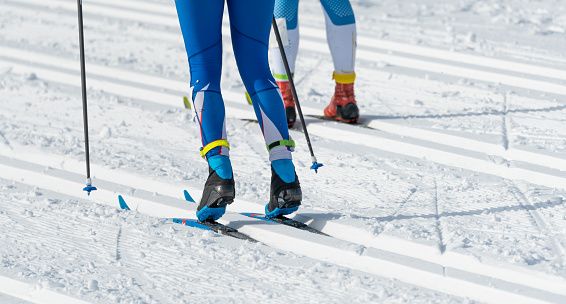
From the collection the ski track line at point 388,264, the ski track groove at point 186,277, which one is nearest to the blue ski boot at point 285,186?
the ski track line at point 388,264

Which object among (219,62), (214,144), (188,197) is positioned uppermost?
(219,62)

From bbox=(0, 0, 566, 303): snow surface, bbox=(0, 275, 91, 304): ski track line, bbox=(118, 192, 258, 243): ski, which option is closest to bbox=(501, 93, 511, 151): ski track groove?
bbox=(0, 0, 566, 303): snow surface

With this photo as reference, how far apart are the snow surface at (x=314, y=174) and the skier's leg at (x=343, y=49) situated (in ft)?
0.41

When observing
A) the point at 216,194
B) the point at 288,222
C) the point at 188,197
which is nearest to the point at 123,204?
the point at 188,197

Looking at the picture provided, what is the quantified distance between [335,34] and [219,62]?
1.44 metres

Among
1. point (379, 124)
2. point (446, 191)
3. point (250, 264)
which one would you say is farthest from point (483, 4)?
point (250, 264)

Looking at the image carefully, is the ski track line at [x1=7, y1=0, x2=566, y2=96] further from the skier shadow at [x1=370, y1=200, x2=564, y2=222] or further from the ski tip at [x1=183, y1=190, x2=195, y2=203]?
the ski tip at [x1=183, y1=190, x2=195, y2=203]

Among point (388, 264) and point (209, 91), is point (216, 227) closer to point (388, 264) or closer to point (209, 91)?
point (209, 91)

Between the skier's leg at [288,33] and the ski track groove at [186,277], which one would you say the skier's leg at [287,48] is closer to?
the skier's leg at [288,33]

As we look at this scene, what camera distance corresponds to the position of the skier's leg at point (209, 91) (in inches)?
109

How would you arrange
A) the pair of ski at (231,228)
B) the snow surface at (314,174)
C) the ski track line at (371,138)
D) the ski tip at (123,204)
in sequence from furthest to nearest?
the ski track line at (371,138)
the ski tip at (123,204)
the pair of ski at (231,228)
the snow surface at (314,174)

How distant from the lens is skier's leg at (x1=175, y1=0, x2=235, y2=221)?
277 centimetres

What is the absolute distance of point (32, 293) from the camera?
2.46m

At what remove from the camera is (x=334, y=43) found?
4230 mm
